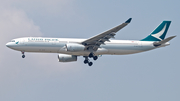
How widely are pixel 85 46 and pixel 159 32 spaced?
598 inches

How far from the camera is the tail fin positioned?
64.6m

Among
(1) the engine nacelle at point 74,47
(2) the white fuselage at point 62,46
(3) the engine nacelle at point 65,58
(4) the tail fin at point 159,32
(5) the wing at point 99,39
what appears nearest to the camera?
(5) the wing at point 99,39

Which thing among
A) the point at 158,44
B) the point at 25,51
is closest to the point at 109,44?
the point at 158,44

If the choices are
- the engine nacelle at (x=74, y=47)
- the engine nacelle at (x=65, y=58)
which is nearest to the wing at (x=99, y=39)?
the engine nacelle at (x=74, y=47)

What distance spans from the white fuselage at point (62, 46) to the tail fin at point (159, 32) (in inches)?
97.3

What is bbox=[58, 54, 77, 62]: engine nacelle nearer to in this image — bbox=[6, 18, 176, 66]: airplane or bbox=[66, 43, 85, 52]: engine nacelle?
bbox=[6, 18, 176, 66]: airplane

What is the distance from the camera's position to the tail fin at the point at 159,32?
64.6 m

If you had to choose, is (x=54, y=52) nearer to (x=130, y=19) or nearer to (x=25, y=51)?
(x=25, y=51)

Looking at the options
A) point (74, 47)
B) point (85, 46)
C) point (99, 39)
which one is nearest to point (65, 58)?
point (85, 46)

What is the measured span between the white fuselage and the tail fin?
247 centimetres

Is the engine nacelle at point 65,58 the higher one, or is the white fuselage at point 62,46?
the white fuselage at point 62,46

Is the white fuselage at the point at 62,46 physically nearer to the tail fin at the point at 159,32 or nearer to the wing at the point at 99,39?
the wing at the point at 99,39

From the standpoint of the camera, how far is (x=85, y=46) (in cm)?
5894

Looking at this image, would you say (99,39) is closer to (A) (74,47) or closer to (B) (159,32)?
(A) (74,47)
